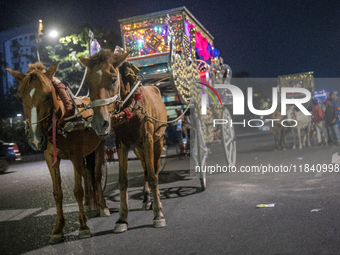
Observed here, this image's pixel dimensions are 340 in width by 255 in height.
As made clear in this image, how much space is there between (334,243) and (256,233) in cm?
79

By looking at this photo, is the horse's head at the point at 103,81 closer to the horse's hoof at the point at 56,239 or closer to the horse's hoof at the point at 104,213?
the horse's hoof at the point at 56,239

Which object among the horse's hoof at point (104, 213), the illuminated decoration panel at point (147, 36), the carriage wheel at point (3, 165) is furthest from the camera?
the carriage wheel at point (3, 165)

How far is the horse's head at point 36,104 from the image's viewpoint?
10.9ft

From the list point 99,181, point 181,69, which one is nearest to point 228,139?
point 181,69

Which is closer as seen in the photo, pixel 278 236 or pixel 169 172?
pixel 278 236

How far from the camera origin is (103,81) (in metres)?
3.36

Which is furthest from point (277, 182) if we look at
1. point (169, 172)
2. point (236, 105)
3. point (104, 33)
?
point (104, 33)

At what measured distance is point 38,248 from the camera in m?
3.54

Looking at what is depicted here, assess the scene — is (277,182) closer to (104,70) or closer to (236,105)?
(236,105)

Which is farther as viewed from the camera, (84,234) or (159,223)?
(159,223)

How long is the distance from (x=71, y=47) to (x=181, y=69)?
15.6 m

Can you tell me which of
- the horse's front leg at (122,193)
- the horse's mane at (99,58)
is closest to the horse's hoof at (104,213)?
the horse's front leg at (122,193)

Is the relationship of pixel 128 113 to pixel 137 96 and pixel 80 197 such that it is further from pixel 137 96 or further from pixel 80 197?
pixel 80 197

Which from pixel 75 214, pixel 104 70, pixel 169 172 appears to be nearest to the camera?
pixel 104 70
